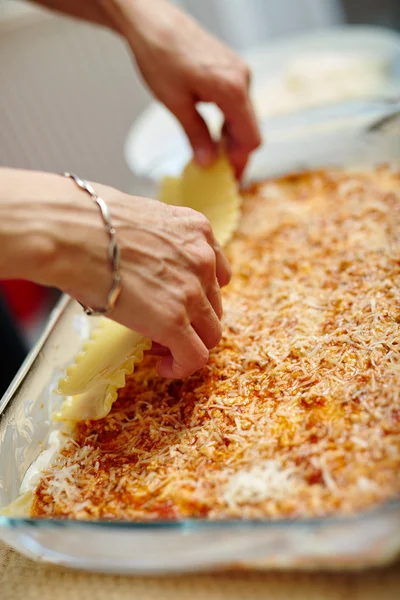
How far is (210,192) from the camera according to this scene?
147cm

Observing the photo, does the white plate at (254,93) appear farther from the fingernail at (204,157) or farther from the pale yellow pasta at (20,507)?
the pale yellow pasta at (20,507)

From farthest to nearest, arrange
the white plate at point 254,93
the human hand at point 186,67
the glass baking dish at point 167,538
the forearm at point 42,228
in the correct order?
the white plate at point 254,93
the human hand at point 186,67
the forearm at point 42,228
the glass baking dish at point 167,538

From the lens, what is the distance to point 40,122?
289cm

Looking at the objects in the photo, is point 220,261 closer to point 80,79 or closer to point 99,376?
point 99,376

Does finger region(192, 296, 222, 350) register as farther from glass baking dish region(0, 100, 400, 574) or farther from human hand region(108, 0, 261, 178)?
human hand region(108, 0, 261, 178)

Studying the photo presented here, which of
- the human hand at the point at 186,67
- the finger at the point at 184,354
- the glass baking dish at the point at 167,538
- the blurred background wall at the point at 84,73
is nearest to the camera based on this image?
the glass baking dish at the point at 167,538

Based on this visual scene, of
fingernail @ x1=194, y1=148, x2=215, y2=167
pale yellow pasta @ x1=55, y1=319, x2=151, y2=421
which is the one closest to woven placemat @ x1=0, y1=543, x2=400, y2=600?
pale yellow pasta @ x1=55, y1=319, x2=151, y2=421

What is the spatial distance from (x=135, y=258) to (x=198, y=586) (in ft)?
1.48

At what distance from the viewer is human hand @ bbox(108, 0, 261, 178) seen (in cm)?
134

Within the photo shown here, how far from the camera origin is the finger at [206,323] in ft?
2.95

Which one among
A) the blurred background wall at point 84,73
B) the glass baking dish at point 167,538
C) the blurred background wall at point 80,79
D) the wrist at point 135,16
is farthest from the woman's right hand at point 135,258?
the blurred background wall at point 84,73

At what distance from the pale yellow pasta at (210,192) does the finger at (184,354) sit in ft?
1.71

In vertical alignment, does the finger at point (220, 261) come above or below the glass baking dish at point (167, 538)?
above

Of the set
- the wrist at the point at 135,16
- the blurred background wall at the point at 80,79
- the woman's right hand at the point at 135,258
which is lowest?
the blurred background wall at the point at 80,79
